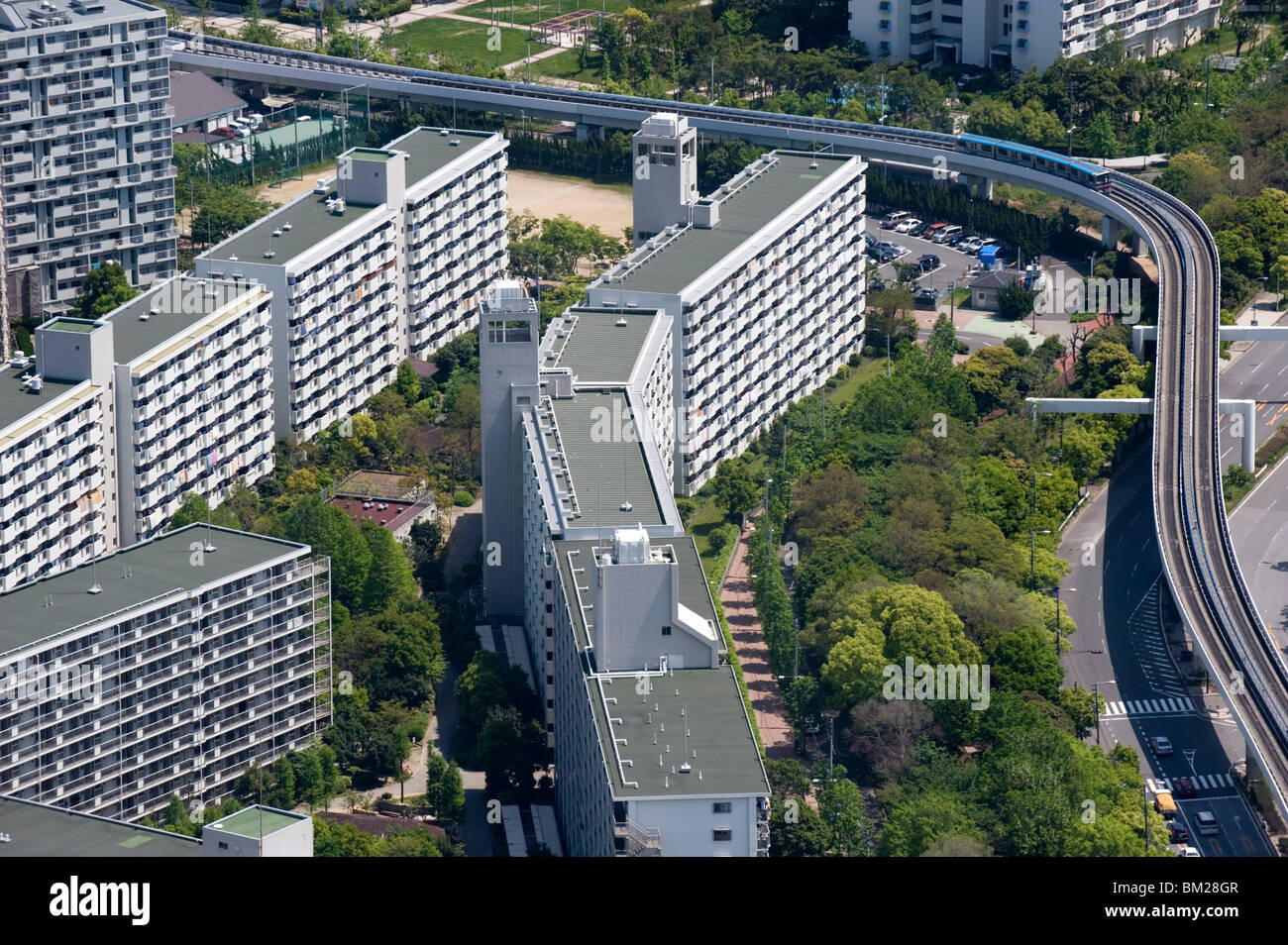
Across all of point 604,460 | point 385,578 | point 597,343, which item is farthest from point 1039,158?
point 385,578

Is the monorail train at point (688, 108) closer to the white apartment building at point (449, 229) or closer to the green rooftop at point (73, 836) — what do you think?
the white apartment building at point (449, 229)

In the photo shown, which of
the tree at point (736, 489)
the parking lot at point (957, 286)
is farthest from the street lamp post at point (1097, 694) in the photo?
the parking lot at point (957, 286)

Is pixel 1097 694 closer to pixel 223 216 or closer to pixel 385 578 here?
pixel 385 578

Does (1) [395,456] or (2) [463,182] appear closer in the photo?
(1) [395,456]

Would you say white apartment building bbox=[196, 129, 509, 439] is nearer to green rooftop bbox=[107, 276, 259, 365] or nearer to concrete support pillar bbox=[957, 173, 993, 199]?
green rooftop bbox=[107, 276, 259, 365]

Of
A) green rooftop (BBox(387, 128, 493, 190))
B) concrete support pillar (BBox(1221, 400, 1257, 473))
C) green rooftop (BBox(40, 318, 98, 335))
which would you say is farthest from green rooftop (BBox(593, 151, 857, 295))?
concrete support pillar (BBox(1221, 400, 1257, 473))
